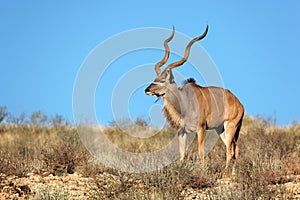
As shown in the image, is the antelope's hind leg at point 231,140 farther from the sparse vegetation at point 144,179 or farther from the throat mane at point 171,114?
the throat mane at point 171,114

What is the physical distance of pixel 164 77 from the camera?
44.9ft

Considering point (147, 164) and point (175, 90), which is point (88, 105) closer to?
point (175, 90)

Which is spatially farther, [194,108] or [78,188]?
[194,108]

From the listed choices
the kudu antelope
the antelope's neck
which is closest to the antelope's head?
the kudu antelope

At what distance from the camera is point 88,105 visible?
529 inches

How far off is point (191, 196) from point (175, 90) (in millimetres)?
5205

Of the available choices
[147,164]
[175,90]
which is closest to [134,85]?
[175,90]

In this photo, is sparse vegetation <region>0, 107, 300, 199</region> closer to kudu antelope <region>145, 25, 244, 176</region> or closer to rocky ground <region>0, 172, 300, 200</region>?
rocky ground <region>0, 172, 300, 200</region>

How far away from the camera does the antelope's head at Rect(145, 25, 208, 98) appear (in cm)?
1346

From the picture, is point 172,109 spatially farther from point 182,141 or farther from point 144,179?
point 144,179

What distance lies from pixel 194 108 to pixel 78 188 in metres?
4.80

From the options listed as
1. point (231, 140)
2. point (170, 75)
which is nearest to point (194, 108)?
point (170, 75)

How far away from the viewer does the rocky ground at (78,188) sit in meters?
8.46

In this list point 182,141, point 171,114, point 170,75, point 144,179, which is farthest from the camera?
point 171,114
